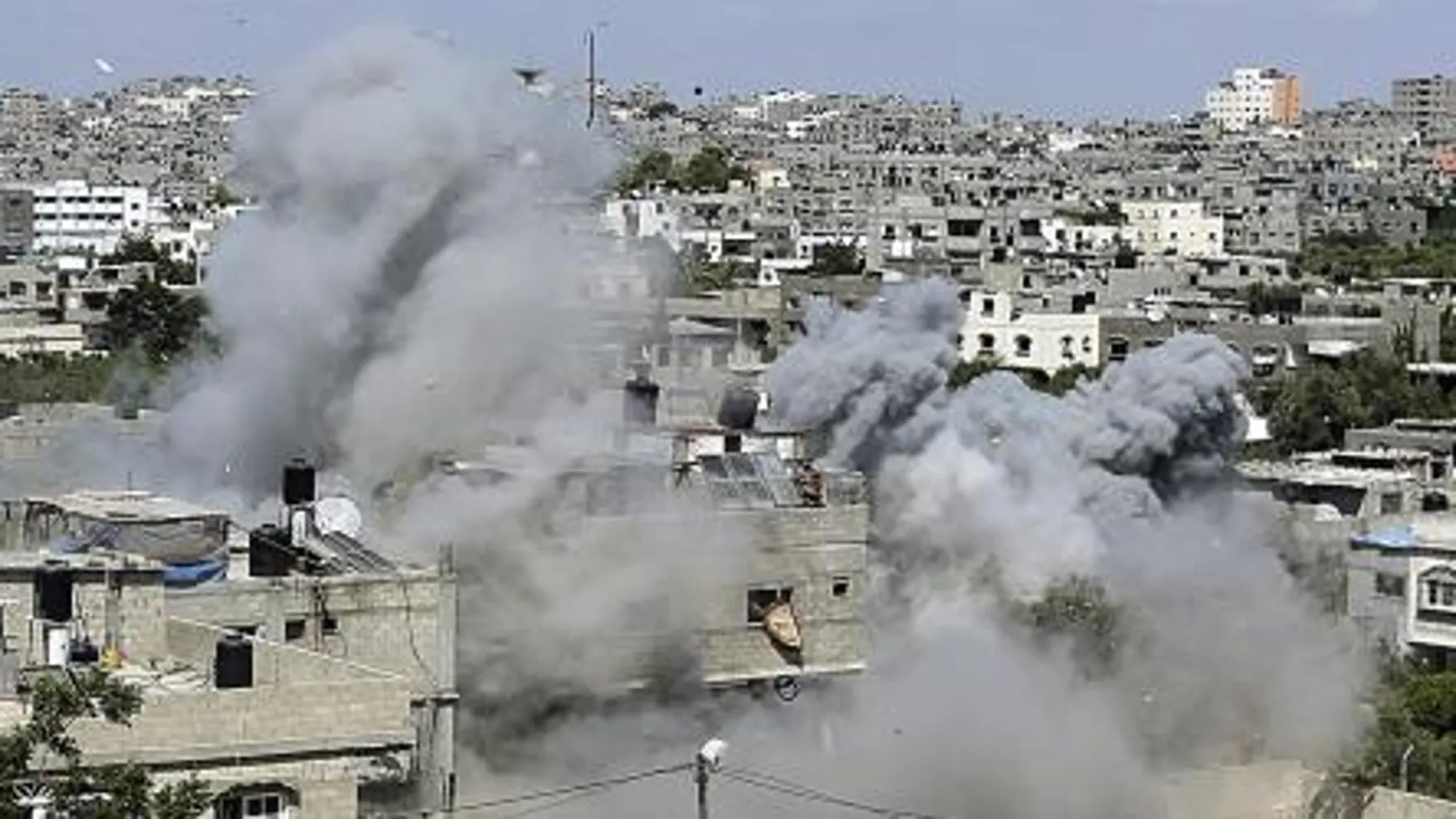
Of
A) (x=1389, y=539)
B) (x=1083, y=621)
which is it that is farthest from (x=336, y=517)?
(x=1389, y=539)

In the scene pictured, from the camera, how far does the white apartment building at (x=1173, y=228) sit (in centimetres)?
→ 8300

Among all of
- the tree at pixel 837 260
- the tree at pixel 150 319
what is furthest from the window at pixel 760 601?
the tree at pixel 837 260

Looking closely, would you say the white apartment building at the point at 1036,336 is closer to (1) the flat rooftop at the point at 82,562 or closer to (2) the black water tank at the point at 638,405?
(2) the black water tank at the point at 638,405

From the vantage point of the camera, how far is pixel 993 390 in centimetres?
3091

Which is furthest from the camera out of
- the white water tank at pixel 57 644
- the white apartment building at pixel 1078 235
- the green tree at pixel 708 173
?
the green tree at pixel 708 173

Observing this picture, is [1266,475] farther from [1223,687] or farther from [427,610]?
[427,610]

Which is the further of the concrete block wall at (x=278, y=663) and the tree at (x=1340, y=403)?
the tree at (x=1340, y=403)

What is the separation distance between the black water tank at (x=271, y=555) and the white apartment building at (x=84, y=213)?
2531 inches

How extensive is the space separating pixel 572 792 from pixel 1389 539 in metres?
13.3

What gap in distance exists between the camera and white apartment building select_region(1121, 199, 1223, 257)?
272ft

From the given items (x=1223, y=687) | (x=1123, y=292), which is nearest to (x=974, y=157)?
(x=1123, y=292)

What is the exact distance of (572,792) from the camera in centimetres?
1858

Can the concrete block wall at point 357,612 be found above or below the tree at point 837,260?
below

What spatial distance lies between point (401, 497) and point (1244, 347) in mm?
30146
